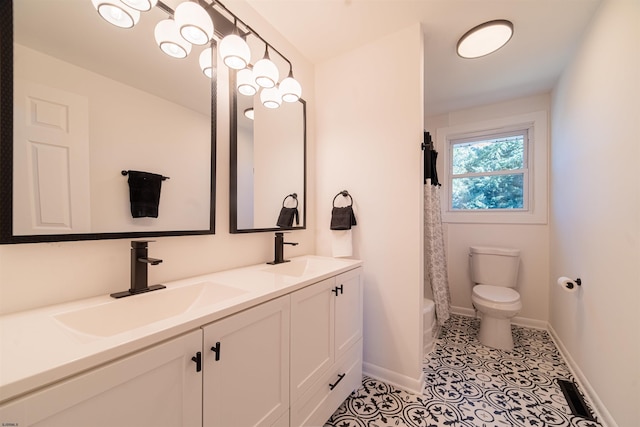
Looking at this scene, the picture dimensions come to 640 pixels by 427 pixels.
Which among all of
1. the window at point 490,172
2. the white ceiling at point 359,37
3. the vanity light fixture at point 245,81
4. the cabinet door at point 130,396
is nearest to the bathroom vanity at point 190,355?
the cabinet door at point 130,396

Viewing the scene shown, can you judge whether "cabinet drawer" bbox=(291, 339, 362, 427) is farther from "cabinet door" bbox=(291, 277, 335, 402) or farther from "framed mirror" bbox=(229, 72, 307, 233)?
"framed mirror" bbox=(229, 72, 307, 233)

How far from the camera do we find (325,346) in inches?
50.1

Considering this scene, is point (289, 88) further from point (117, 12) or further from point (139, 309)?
point (139, 309)

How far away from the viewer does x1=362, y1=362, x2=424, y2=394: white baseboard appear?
158 centimetres

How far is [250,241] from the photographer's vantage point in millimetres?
1521

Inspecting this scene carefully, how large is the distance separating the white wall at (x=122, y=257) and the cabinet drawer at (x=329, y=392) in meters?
0.76

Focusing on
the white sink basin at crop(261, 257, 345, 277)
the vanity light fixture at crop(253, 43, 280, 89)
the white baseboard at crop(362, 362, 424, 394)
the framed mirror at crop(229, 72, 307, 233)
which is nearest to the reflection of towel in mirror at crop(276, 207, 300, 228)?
the framed mirror at crop(229, 72, 307, 233)

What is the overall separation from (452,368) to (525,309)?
134cm

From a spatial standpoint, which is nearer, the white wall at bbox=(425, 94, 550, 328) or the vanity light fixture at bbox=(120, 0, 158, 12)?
the vanity light fixture at bbox=(120, 0, 158, 12)

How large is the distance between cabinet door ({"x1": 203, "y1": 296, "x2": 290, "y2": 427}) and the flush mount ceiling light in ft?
6.74

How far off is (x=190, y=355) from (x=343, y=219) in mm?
1255

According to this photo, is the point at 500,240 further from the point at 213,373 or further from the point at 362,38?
the point at 213,373

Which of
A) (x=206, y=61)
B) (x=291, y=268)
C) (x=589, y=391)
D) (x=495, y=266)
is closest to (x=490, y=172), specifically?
(x=495, y=266)

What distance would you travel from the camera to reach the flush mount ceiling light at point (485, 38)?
1.57m
